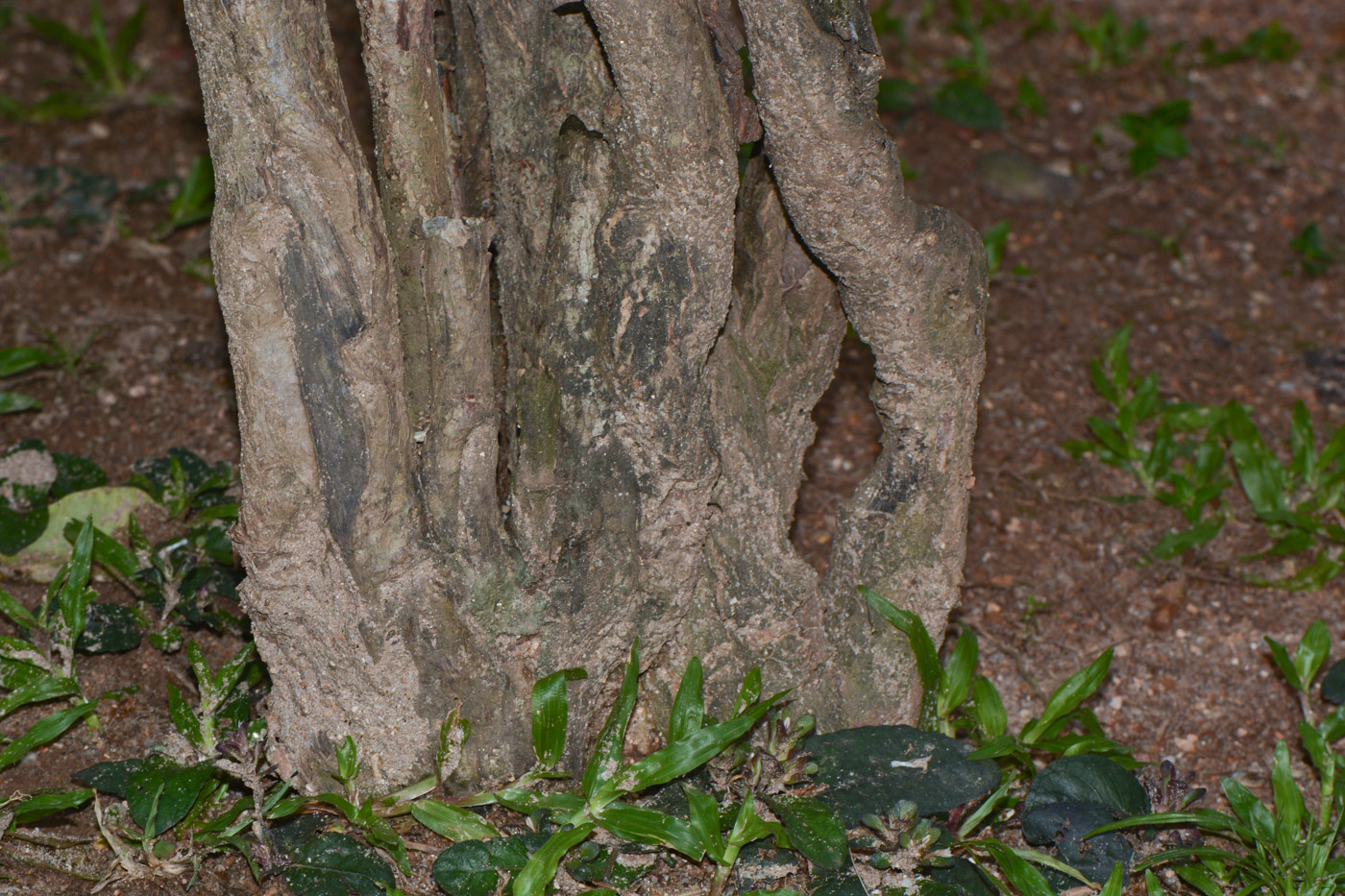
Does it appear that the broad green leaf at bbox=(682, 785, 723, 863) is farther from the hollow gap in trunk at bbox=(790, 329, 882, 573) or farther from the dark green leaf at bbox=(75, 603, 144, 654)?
the dark green leaf at bbox=(75, 603, 144, 654)

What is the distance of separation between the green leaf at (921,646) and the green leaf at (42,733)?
1747 mm

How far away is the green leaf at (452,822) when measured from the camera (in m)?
2.48

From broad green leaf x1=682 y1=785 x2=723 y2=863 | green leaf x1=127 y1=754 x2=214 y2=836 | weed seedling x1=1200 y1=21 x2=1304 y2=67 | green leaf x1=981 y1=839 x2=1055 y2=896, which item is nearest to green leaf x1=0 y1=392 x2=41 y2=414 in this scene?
green leaf x1=127 y1=754 x2=214 y2=836

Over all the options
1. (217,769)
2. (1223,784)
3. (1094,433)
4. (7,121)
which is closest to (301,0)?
(217,769)

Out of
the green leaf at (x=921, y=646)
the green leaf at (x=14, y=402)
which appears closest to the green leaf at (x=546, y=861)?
the green leaf at (x=921, y=646)

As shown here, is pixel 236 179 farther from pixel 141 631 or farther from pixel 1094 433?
pixel 1094 433

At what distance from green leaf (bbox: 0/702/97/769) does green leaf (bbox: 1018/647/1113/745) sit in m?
2.13

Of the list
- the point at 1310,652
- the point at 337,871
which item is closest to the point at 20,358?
the point at 337,871

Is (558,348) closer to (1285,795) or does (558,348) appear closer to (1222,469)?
(1285,795)

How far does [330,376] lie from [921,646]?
55.8 inches

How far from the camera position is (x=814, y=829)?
244 centimetres

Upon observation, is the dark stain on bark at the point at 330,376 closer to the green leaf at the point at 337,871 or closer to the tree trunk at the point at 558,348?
the tree trunk at the point at 558,348

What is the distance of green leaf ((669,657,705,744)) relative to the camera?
260cm

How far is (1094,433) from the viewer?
393cm
